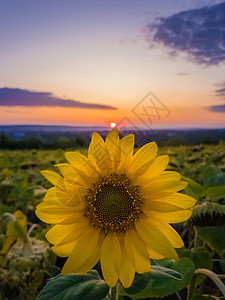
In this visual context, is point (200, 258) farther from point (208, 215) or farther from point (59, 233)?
point (59, 233)

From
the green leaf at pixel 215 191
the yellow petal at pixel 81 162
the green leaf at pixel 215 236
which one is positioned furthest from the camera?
the green leaf at pixel 215 191

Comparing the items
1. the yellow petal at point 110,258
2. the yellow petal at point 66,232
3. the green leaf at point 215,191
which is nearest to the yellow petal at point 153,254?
the yellow petal at point 110,258

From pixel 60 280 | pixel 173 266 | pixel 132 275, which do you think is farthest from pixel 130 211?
pixel 173 266

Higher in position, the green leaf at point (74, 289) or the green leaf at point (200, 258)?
the green leaf at point (74, 289)

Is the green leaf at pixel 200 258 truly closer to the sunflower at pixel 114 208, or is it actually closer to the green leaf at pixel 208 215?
Answer: the green leaf at pixel 208 215

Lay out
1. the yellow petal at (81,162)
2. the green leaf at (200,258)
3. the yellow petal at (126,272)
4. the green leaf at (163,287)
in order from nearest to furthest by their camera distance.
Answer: the yellow petal at (126,272) → the yellow petal at (81,162) → the green leaf at (163,287) → the green leaf at (200,258)

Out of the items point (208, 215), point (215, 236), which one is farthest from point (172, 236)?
point (215, 236)

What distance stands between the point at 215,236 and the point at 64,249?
1.22m

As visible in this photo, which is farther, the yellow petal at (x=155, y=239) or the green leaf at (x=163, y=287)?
the green leaf at (x=163, y=287)

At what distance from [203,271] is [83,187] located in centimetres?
78

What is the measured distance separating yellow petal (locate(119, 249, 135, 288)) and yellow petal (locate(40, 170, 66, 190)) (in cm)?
34

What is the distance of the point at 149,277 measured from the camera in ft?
4.02

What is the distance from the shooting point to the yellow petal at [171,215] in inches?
48.4

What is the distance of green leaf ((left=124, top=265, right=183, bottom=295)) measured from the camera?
4.04 ft
